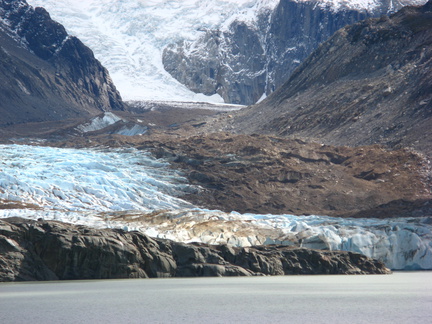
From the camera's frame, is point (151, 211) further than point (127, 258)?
Yes

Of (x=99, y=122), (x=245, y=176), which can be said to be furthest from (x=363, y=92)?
(x=99, y=122)

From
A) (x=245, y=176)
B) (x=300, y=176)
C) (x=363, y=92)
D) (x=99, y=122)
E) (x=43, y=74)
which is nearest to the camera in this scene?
(x=300, y=176)

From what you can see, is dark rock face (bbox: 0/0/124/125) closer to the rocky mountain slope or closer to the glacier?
the rocky mountain slope

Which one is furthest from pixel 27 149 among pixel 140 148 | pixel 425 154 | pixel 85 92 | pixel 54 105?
pixel 85 92

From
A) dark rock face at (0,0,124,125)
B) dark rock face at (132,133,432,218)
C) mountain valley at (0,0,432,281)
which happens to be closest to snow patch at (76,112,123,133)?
mountain valley at (0,0,432,281)

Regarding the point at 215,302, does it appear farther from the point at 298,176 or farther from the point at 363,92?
the point at 363,92

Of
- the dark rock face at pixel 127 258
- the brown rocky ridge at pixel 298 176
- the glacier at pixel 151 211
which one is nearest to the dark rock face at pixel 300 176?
the brown rocky ridge at pixel 298 176

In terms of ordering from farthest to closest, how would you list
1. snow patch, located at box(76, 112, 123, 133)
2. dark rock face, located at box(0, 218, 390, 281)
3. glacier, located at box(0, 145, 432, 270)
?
snow patch, located at box(76, 112, 123, 133) < glacier, located at box(0, 145, 432, 270) < dark rock face, located at box(0, 218, 390, 281)

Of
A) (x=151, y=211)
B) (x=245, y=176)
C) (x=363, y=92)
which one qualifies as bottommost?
(x=151, y=211)
